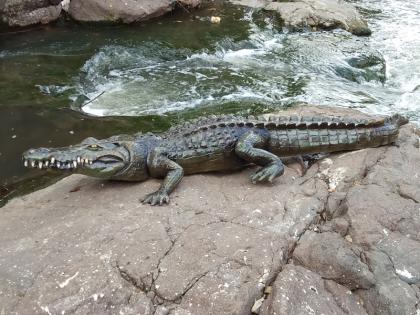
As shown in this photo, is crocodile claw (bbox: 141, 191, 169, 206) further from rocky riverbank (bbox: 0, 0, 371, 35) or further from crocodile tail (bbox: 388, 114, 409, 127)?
rocky riverbank (bbox: 0, 0, 371, 35)

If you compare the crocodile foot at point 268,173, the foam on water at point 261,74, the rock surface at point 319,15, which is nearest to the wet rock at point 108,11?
the foam on water at point 261,74

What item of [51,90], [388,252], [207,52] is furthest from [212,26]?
[388,252]

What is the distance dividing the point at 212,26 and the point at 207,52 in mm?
1789

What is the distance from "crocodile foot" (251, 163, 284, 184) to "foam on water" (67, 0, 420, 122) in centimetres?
323

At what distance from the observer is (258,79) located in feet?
28.7

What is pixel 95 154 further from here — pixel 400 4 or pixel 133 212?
pixel 400 4

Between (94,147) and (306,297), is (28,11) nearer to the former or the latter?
(94,147)

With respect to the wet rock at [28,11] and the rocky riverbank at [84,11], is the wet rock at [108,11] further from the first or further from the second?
the wet rock at [28,11]

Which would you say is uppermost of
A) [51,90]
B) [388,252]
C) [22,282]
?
[388,252]

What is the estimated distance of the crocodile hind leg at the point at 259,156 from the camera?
442 centimetres

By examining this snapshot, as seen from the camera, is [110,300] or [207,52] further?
[207,52]

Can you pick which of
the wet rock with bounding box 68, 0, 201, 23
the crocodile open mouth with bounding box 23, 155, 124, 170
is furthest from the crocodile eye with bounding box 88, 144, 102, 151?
the wet rock with bounding box 68, 0, 201, 23

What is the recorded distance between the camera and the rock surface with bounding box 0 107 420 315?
10.4 feet

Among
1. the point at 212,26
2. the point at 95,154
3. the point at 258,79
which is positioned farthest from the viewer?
the point at 212,26
